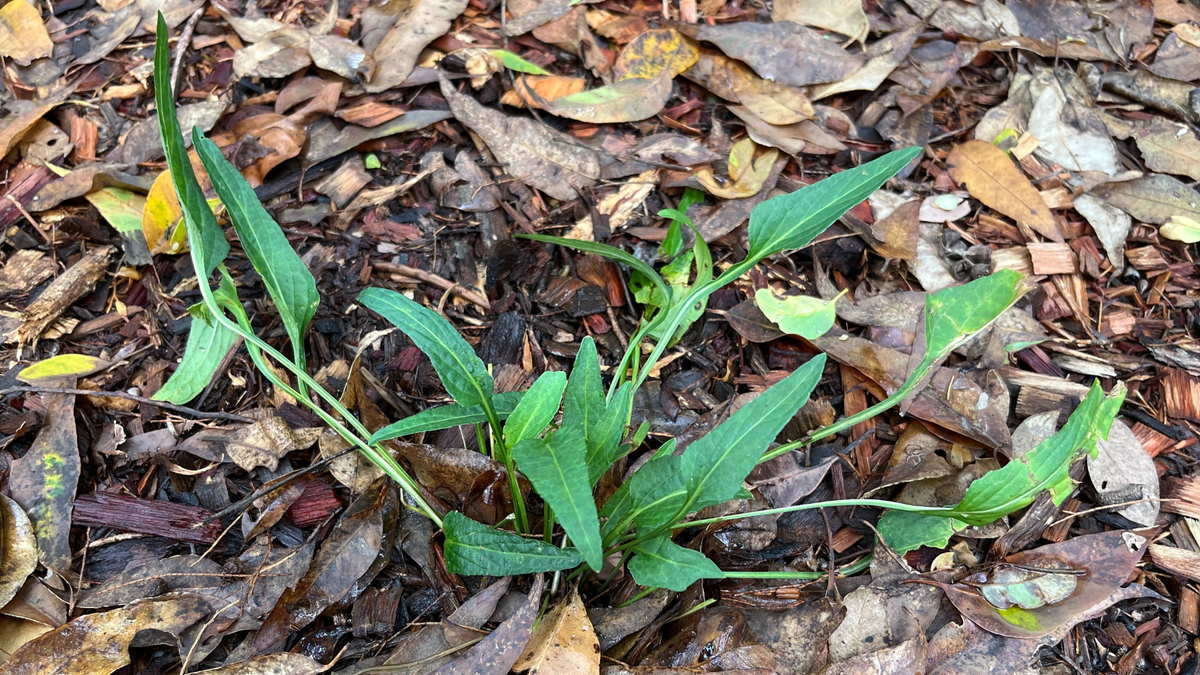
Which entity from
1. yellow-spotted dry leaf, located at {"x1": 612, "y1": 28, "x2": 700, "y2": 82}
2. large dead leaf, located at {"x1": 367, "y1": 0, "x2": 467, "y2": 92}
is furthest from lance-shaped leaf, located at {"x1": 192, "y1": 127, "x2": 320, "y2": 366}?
yellow-spotted dry leaf, located at {"x1": 612, "y1": 28, "x2": 700, "y2": 82}

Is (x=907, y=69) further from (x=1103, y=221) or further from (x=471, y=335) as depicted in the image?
(x=471, y=335)

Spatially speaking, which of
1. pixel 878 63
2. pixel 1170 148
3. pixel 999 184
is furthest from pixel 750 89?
pixel 1170 148

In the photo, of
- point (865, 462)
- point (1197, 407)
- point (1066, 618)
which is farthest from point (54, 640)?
point (1197, 407)

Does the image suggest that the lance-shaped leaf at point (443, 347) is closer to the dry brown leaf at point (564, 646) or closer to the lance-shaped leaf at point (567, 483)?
the lance-shaped leaf at point (567, 483)

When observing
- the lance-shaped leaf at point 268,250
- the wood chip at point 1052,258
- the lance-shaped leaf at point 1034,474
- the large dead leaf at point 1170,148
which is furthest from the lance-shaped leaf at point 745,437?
the large dead leaf at point 1170,148

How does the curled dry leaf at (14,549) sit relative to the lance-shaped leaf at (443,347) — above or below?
below

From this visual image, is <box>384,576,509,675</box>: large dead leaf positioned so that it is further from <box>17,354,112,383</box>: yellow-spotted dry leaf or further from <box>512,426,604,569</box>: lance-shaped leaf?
<box>17,354,112,383</box>: yellow-spotted dry leaf
